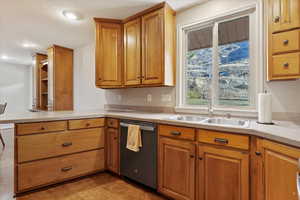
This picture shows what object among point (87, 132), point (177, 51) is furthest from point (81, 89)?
point (177, 51)

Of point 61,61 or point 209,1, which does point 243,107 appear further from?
point 61,61

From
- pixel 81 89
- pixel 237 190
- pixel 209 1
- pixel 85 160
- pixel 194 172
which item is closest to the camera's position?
pixel 237 190

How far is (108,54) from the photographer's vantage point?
2.97 metres

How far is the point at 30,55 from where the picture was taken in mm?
5242

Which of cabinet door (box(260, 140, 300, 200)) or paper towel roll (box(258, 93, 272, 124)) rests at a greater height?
paper towel roll (box(258, 93, 272, 124))

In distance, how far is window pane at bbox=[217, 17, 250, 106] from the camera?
212cm

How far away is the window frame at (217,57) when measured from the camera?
6.33ft

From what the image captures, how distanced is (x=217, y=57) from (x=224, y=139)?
123 centimetres

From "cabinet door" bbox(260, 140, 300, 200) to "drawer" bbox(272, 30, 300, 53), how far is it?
2.65 ft

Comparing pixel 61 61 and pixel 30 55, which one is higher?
pixel 30 55

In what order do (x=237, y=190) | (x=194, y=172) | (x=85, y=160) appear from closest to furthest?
(x=237, y=190) < (x=194, y=172) < (x=85, y=160)

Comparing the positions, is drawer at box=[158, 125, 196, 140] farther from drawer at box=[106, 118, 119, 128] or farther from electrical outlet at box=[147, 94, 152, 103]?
electrical outlet at box=[147, 94, 152, 103]

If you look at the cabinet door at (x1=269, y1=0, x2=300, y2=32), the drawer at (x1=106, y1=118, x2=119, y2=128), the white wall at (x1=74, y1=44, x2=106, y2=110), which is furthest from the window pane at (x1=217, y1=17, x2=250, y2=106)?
the white wall at (x1=74, y1=44, x2=106, y2=110)

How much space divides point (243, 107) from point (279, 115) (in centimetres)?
37
